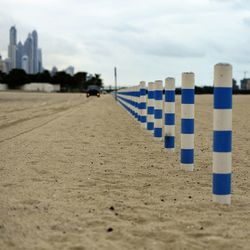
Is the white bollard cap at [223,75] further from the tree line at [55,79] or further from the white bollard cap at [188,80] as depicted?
the tree line at [55,79]

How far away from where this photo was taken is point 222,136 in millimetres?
4707

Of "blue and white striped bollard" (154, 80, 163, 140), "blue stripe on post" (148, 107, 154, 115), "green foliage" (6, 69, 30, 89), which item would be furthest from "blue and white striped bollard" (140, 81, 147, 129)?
"green foliage" (6, 69, 30, 89)

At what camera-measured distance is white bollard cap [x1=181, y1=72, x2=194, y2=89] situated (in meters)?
6.35

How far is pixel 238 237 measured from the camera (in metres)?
3.69

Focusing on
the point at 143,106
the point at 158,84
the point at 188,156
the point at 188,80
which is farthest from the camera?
the point at 143,106

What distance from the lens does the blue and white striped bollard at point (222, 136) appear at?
4.67 m

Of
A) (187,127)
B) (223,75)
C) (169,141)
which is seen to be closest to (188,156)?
(187,127)

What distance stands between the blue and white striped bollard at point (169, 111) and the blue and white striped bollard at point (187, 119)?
5.16 feet

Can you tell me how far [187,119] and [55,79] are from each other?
161 meters

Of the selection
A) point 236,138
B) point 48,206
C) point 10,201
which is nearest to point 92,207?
point 48,206

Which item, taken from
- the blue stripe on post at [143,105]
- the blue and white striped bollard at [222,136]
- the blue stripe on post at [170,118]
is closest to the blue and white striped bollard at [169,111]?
the blue stripe on post at [170,118]

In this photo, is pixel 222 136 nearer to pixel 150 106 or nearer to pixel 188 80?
pixel 188 80

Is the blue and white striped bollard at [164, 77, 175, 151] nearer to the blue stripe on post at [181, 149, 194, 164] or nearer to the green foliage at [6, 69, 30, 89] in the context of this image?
the blue stripe on post at [181, 149, 194, 164]

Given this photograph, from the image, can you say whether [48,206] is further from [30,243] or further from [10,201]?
[30,243]
